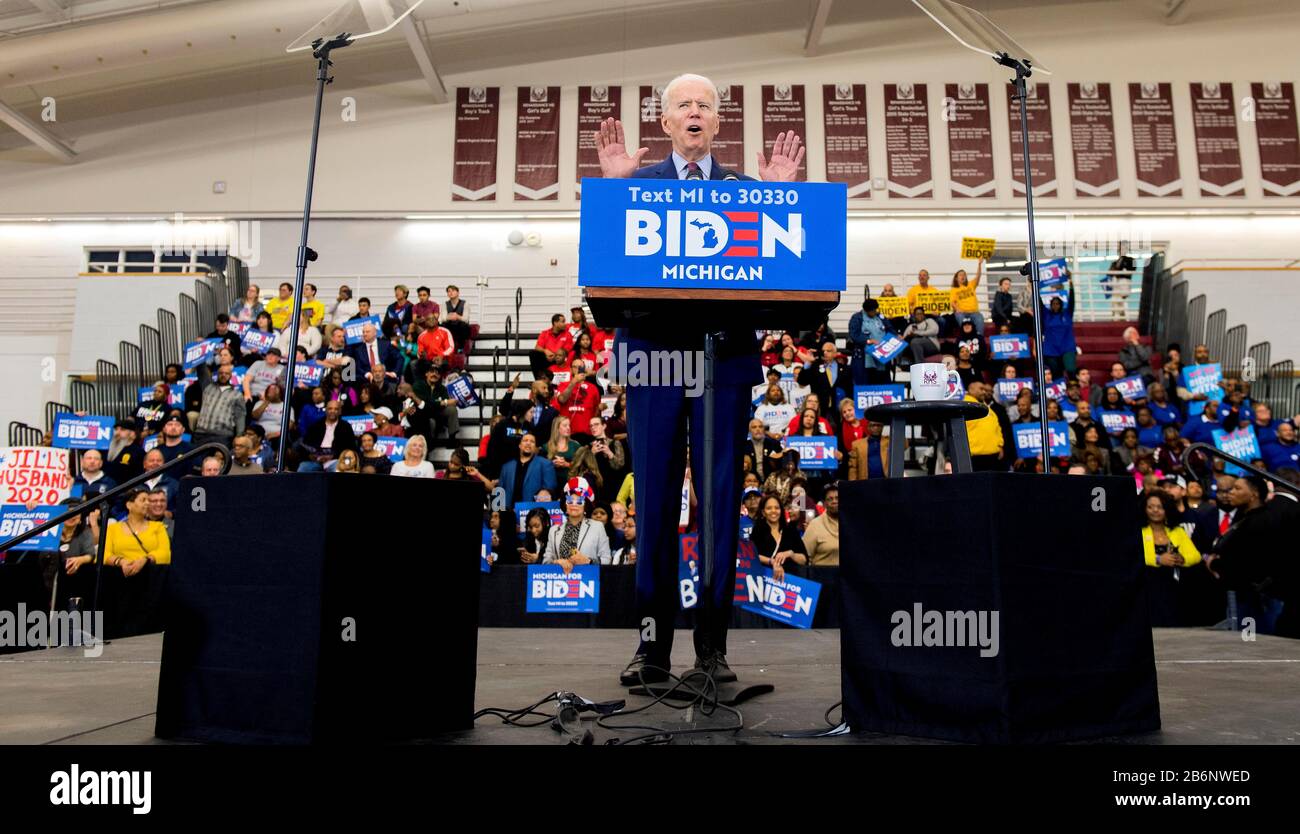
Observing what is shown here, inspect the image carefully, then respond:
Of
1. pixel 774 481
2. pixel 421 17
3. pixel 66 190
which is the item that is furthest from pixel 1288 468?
pixel 66 190

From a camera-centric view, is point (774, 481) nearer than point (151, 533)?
No

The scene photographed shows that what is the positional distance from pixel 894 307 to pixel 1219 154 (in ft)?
26.2

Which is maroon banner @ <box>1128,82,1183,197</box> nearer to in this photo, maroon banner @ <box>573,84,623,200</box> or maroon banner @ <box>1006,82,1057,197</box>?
maroon banner @ <box>1006,82,1057,197</box>

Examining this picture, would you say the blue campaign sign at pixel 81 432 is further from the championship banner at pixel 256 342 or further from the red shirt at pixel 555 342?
the red shirt at pixel 555 342

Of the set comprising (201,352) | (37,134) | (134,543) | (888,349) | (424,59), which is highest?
(424,59)

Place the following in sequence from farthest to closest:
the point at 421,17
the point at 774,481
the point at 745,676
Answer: the point at 421,17
the point at 774,481
the point at 745,676

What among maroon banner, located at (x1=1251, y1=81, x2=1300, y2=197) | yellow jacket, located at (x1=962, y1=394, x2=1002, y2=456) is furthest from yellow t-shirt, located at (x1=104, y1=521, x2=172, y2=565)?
maroon banner, located at (x1=1251, y1=81, x2=1300, y2=197)

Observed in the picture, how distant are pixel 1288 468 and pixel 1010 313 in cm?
368

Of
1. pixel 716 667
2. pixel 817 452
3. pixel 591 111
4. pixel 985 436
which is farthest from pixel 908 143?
pixel 716 667

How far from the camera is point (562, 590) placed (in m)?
7.20

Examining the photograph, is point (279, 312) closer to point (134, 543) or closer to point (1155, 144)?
point (134, 543)
